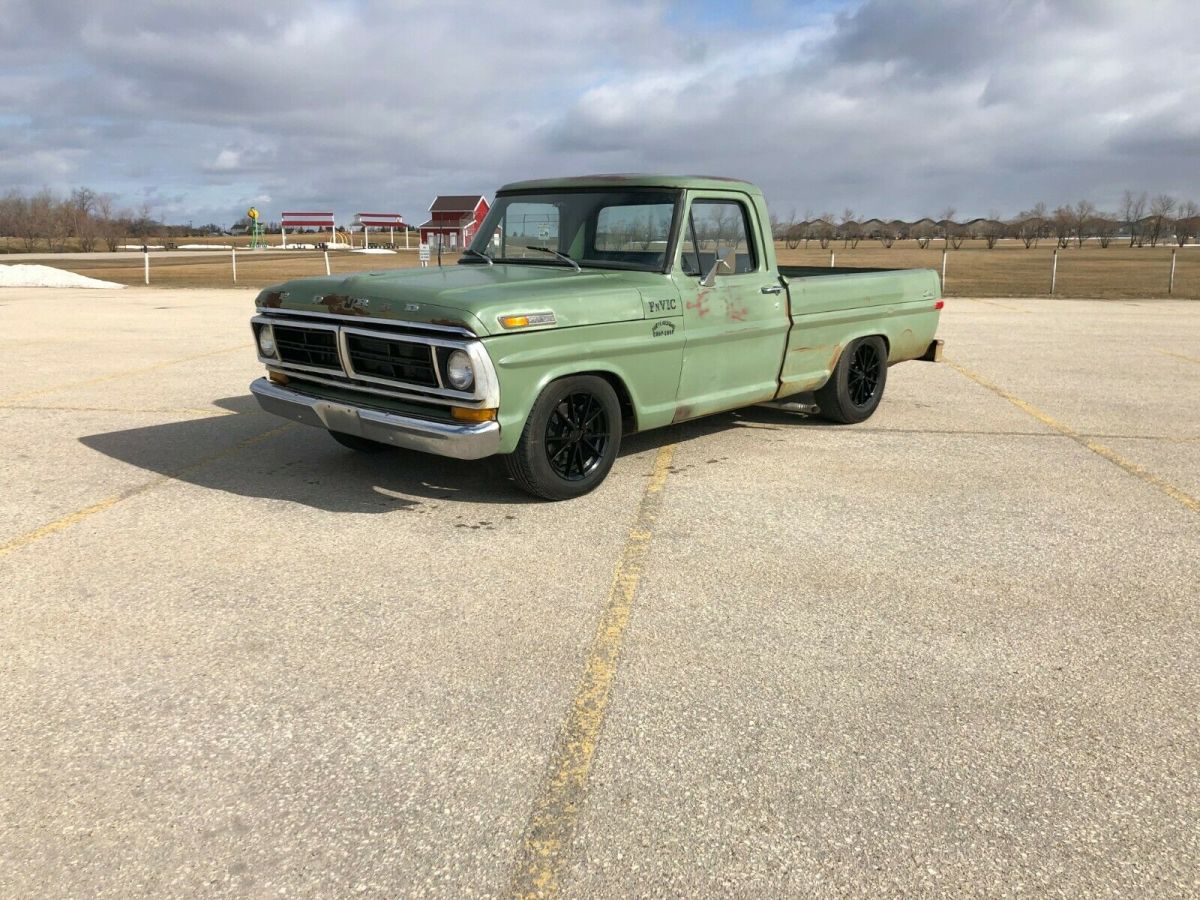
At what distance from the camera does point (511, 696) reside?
127 inches

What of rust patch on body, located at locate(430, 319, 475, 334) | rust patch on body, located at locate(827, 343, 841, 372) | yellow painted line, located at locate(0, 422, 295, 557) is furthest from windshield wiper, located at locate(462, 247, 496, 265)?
rust patch on body, located at locate(827, 343, 841, 372)

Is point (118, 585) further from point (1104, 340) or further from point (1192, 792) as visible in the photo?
point (1104, 340)

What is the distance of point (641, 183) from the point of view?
597cm

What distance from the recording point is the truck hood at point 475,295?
475 cm

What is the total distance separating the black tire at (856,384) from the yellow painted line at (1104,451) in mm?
1461

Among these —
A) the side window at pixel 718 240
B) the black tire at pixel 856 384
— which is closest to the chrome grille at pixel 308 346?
the side window at pixel 718 240

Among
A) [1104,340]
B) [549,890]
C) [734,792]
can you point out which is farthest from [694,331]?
[1104,340]

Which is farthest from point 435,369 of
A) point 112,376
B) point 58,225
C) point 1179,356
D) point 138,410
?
point 58,225

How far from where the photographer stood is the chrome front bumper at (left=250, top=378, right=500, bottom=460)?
4.73 m

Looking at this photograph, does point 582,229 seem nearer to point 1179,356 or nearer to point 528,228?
point 528,228

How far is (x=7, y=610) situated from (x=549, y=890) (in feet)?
9.35

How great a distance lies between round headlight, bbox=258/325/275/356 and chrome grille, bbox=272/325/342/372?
61 millimetres

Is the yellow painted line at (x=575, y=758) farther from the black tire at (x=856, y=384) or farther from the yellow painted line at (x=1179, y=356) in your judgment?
the yellow painted line at (x=1179, y=356)

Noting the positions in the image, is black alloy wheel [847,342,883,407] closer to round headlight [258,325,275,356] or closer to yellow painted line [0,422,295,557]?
round headlight [258,325,275,356]
